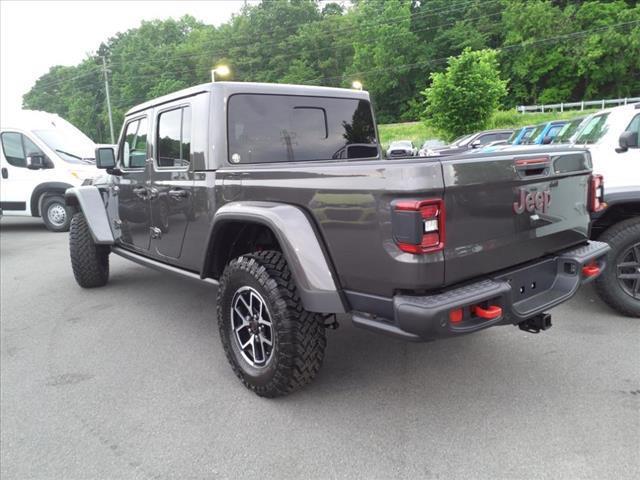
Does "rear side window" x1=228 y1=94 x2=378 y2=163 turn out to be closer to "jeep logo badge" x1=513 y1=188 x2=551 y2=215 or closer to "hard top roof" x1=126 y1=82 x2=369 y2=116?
"hard top roof" x1=126 y1=82 x2=369 y2=116

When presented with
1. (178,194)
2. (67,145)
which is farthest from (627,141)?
(67,145)

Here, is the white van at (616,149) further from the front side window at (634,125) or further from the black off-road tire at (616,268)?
the black off-road tire at (616,268)

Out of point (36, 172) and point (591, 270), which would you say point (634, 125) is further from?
point (36, 172)

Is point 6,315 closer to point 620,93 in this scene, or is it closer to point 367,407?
point 367,407

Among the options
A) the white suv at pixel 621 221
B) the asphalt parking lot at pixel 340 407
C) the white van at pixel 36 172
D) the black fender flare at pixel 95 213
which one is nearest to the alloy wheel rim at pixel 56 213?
the white van at pixel 36 172

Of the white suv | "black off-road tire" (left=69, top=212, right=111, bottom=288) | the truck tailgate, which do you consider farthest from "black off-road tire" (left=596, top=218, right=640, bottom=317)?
"black off-road tire" (left=69, top=212, right=111, bottom=288)

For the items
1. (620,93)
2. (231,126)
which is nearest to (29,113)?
(231,126)

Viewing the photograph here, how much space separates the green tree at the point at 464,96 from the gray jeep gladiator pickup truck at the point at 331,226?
76.4 feet

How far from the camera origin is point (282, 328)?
109 inches

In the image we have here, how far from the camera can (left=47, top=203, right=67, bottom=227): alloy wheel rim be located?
34.6 feet

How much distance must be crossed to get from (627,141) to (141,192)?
4.26 metres

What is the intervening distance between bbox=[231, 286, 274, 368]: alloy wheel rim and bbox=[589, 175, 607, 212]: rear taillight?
2203 mm

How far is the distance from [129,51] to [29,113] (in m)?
82.1

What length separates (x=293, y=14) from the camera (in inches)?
3029
